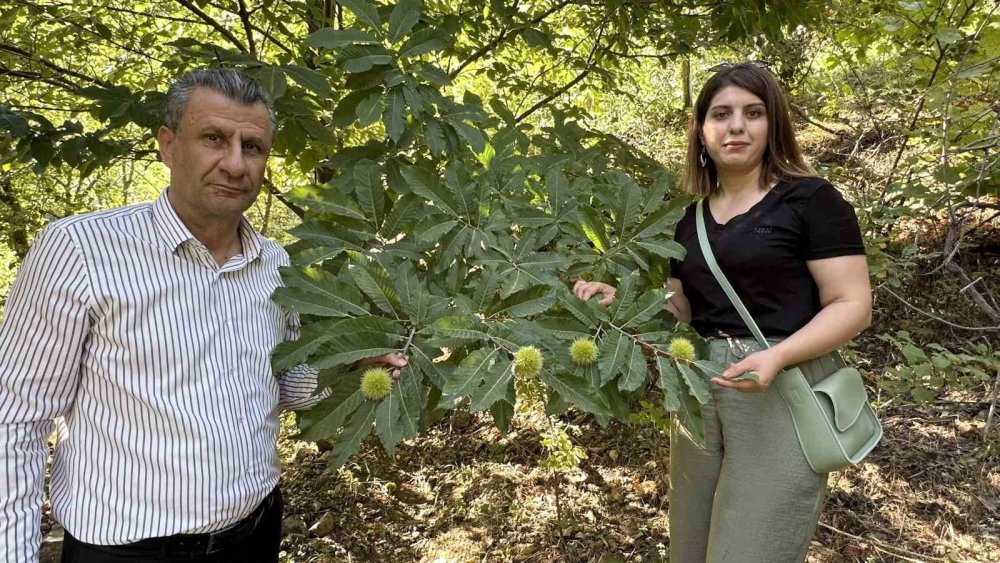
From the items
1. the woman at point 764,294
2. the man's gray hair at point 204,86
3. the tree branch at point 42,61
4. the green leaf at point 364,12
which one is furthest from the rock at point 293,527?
→ the green leaf at point 364,12

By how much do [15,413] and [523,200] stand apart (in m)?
1.16

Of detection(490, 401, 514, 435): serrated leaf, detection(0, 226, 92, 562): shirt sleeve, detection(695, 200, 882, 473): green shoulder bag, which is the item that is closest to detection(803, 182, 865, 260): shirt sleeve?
detection(695, 200, 882, 473): green shoulder bag

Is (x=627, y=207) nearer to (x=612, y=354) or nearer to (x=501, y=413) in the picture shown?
(x=612, y=354)

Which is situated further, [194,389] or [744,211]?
[744,211]

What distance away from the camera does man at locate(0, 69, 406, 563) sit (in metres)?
1.14

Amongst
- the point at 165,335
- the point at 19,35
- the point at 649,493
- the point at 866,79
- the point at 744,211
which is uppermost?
the point at 866,79

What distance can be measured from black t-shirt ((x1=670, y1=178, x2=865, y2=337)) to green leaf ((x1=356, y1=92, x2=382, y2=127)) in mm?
893

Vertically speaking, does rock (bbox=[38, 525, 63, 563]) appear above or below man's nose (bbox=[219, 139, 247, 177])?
below

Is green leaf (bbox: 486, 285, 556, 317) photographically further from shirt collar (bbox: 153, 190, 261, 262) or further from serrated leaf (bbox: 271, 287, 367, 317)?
shirt collar (bbox: 153, 190, 261, 262)

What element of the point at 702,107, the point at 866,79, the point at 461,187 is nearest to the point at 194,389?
the point at 461,187

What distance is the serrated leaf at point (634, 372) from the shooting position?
116 cm

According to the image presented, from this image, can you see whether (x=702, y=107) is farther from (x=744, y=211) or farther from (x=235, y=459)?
(x=235, y=459)

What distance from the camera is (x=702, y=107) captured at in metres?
1.63

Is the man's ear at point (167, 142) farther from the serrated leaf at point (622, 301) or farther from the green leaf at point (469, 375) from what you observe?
the serrated leaf at point (622, 301)
